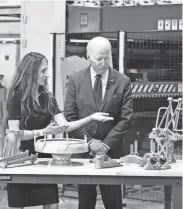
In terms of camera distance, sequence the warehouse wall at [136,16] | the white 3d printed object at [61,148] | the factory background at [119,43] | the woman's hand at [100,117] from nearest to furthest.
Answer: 1. the white 3d printed object at [61,148]
2. the woman's hand at [100,117]
3. the factory background at [119,43]
4. the warehouse wall at [136,16]

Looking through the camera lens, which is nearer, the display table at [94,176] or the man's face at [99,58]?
the display table at [94,176]

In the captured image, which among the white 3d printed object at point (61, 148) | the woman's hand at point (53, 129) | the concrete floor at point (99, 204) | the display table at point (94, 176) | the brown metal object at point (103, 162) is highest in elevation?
the woman's hand at point (53, 129)

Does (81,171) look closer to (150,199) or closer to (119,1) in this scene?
(150,199)

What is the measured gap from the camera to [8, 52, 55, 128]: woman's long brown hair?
3470mm

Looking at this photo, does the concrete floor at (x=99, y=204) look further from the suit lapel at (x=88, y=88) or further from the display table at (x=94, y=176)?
the display table at (x=94, y=176)

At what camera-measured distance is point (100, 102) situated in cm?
367

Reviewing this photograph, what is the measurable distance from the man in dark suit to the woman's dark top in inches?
8.7

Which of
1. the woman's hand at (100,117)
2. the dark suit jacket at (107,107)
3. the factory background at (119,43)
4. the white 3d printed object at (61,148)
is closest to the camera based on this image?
the white 3d printed object at (61,148)

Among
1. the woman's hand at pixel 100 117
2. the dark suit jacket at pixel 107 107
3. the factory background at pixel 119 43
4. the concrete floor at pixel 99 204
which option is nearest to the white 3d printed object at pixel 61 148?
the woman's hand at pixel 100 117

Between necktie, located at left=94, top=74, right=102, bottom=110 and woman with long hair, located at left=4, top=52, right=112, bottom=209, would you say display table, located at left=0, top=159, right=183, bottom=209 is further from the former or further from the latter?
necktie, located at left=94, top=74, right=102, bottom=110

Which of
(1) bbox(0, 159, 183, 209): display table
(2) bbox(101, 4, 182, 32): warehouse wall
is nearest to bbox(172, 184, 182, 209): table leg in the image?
(1) bbox(0, 159, 183, 209): display table

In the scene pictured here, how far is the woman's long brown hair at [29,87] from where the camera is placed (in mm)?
3470

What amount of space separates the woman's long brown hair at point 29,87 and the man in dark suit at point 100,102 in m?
0.27

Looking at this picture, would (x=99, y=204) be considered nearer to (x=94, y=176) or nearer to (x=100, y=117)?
(x=100, y=117)
